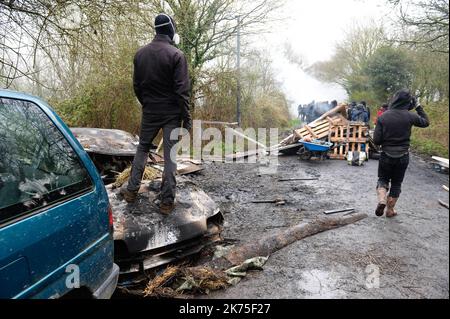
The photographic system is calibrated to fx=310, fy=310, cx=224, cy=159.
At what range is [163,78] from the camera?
3.39 meters

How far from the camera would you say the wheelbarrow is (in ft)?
30.8

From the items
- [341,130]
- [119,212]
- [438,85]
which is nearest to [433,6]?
[341,130]

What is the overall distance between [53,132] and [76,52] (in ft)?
11.5

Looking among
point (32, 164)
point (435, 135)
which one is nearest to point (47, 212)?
point (32, 164)

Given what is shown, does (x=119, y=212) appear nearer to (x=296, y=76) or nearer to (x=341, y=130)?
(x=341, y=130)

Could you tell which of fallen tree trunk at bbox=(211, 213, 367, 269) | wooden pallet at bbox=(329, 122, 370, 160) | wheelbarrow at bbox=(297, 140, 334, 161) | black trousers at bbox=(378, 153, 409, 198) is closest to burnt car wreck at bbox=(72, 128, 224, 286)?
fallen tree trunk at bbox=(211, 213, 367, 269)

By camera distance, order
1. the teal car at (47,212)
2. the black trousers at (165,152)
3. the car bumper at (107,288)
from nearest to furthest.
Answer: the teal car at (47,212) < the car bumper at (107,288) < the black trousers at (165,152)

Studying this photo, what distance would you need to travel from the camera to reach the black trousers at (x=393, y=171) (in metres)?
4.50

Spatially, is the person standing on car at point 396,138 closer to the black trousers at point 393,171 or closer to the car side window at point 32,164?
the black trousers at point 393,171

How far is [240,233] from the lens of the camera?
4293mm

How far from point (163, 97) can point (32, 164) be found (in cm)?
183

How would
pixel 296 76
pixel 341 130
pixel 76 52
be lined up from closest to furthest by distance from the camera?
1. pixel 76 52
2. pixel 341 130
3. pixel 296 76

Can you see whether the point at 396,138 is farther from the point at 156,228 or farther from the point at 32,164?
the point at 32,164

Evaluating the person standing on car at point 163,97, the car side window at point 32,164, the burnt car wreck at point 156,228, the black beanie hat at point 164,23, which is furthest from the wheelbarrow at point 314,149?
the car side window at point 32,164
